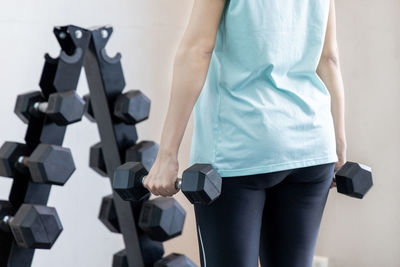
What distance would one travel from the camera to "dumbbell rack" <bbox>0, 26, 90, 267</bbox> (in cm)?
149

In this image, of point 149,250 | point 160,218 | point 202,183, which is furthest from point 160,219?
point 202,183

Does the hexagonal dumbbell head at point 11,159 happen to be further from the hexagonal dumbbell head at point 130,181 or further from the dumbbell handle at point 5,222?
the hexagonal dumbbell head at point 130,181

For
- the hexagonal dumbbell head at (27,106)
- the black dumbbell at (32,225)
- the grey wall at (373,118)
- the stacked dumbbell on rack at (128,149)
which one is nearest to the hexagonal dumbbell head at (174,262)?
the stacked dumbbell on rack at (128,149)

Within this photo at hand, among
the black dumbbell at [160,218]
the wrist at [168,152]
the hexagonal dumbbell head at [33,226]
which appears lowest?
the black dumbbell at [160,218]

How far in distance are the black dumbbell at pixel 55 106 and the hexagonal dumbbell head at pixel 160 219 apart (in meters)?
0.31

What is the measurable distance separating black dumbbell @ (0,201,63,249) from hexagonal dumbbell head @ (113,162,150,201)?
0.32 meters

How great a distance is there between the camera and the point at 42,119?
Answer: 153cm

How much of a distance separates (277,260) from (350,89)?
4.67 feet

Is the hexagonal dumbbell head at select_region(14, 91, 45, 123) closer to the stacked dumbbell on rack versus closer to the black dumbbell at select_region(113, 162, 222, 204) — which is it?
the stacked dumbbell on rack

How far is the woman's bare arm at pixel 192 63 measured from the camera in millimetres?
1021

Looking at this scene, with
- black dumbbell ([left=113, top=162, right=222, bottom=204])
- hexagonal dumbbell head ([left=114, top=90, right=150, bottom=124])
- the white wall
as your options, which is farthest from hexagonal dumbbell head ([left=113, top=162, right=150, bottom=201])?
the white wall

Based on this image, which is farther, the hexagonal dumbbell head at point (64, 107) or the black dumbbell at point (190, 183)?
the hexagonal dumbbell head at point (64, 107)

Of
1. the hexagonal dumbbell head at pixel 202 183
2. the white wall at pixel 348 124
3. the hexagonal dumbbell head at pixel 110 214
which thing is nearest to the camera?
the hexagonal dumbbell head at pixel 202 183

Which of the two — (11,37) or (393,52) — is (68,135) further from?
(393,52)
